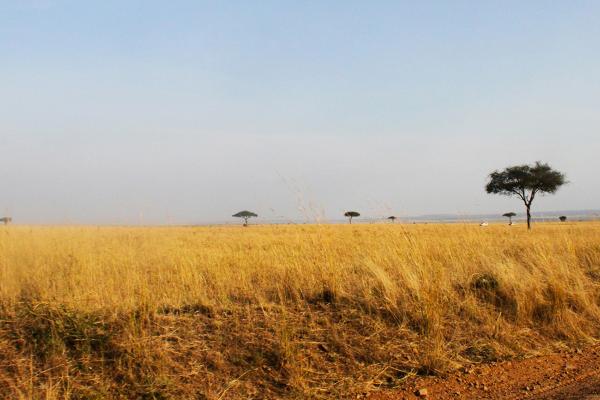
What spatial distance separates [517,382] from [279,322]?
7.90ft

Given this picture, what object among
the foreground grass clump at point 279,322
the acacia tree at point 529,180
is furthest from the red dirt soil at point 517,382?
the acacia tree at point 529,180

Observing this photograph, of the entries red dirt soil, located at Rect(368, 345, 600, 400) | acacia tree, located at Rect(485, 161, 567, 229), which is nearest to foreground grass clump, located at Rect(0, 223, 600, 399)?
red dirt soil, located at Rect(368, 345, 600, 400)

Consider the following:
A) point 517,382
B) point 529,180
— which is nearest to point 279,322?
point 517,382

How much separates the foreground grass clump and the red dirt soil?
152mm

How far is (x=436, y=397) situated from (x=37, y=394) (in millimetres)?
3348

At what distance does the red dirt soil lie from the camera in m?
3.71

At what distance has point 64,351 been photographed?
153 inches

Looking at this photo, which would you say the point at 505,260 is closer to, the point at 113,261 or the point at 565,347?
the point at 565,347

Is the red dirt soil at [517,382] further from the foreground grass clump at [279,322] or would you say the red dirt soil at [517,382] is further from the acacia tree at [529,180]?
the acacia tree at [529,180]

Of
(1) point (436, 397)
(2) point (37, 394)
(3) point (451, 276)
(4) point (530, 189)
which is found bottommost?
(1) point (436, 397)

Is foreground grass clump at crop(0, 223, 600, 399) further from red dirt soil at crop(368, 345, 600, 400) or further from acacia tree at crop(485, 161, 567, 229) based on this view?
acacia tree at crop(485, 161, 567, 229)

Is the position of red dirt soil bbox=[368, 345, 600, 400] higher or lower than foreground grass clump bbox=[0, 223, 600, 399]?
lower

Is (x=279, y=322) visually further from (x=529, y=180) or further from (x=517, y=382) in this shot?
(x=529, y=180)

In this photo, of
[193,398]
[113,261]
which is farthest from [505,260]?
[113,261]
